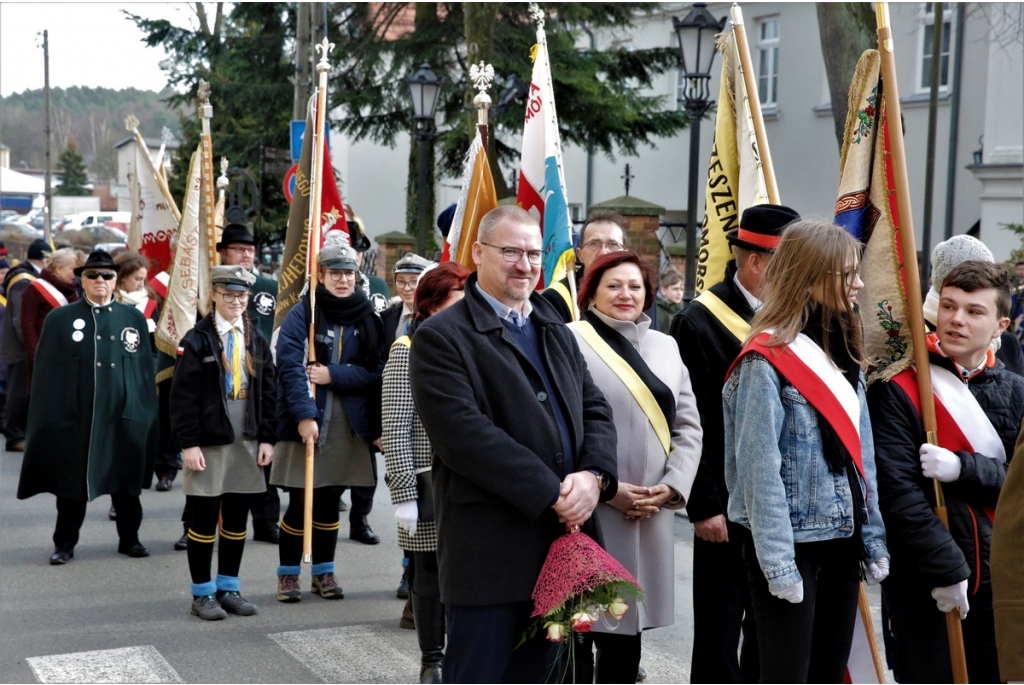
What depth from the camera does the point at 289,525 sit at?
6.94m

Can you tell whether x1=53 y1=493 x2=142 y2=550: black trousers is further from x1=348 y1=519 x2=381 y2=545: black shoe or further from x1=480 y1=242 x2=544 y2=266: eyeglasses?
x1=480 y1=242 x2=544 y2=266: eyeglasses

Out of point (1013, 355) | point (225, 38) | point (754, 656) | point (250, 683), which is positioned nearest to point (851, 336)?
point (754, 656)

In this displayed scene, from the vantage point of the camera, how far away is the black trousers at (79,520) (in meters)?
8.02

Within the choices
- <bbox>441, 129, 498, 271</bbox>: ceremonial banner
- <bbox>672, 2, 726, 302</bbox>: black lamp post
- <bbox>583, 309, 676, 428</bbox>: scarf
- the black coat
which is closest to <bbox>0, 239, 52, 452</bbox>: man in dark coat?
<bbox>672, 2, 726, 302</bbox>: black lamp post

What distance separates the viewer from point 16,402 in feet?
43.4

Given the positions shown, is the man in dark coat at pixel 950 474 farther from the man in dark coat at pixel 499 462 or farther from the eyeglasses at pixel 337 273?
the eyeglasses at pixel 337 273

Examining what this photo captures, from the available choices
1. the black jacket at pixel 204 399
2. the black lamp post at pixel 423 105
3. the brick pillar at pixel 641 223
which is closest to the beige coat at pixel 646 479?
the black jacket at pixel 204 399

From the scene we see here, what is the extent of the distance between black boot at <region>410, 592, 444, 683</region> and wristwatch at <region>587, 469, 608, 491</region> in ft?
5.90

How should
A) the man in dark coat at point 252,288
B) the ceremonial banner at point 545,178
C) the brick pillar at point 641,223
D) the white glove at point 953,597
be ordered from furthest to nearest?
1. the brick pillar at point 641,223
2. the man in dark coat at point 252,288
3. the ceremonial banner at point 545,178
4. the white glove at point 953,597

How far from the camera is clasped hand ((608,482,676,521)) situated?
14.8 feet

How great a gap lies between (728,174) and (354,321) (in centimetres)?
251

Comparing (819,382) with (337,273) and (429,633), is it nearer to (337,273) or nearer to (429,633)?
(429,633)

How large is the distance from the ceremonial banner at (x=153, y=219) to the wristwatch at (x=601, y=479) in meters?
8.36

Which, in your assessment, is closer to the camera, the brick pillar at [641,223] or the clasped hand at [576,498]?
the clasped hand at [576,498]
